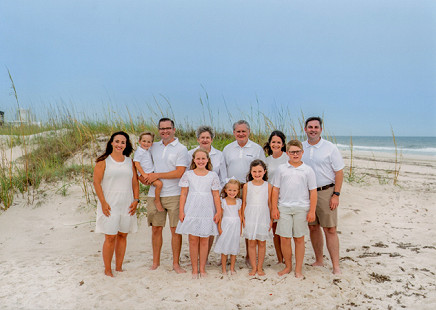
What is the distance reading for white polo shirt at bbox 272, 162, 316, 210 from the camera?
3852mm

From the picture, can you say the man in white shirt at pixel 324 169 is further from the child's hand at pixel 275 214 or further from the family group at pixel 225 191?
the child's hand at pixel 275 214

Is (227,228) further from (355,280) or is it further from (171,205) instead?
(355,280)

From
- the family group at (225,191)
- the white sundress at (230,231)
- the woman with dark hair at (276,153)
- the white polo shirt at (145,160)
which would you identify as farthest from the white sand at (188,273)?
the white polo shirt at (145,160)

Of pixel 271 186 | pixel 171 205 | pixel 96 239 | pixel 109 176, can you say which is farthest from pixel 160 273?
pixel 96 239

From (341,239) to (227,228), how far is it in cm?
288

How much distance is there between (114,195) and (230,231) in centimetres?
137

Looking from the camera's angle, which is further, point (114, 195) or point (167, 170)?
point (167, 170)

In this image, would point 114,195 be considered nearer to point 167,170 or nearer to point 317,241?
point 167,170

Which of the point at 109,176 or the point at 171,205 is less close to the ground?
the point at 109,176

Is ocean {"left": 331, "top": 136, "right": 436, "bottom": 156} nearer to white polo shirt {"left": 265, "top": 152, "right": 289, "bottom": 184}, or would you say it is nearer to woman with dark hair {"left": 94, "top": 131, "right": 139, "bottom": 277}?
white polo shirt {"left": 265, "top": 152, "right": 289, "bottom": 184}

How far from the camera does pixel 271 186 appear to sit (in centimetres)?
399

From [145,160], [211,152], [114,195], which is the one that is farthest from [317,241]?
[114,195]

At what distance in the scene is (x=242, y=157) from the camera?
4.23 metres

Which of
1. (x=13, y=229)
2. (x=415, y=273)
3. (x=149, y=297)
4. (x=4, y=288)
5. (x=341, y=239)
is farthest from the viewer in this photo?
(x=13, y=229)
